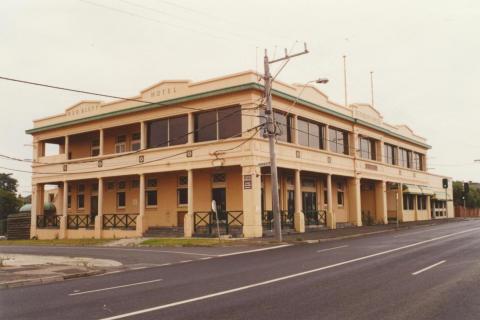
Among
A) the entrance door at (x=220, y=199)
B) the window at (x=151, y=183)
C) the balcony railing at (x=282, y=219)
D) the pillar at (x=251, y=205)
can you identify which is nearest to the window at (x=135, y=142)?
the window at (x=151, y=183)

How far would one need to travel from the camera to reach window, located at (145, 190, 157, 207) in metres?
36.0

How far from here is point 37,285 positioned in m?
13.0

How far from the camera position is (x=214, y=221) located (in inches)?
1254

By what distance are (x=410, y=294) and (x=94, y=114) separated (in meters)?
32.2

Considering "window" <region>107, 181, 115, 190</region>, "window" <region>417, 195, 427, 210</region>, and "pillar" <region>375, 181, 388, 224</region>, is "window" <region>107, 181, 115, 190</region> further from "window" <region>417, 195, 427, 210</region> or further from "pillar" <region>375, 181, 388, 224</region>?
"window" <region>417, 195, 427, 210</region>

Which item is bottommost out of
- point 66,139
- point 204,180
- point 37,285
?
point 37,285

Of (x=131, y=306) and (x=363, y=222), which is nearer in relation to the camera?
(x=131, y=306)

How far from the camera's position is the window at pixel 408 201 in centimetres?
5097

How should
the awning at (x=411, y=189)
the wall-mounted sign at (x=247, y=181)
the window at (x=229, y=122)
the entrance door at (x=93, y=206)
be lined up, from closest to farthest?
the wall-mounted sign at (x=247, y=181), the window at (x=229, y=122), the entrance door at (x=93, y=206), the awning at (x=411, y=189)

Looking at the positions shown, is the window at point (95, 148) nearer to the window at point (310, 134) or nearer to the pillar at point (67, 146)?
the pillar at point (67, 146)

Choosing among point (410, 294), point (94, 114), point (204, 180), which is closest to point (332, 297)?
point (410, 294)

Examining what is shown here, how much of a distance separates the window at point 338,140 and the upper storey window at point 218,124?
10860mm

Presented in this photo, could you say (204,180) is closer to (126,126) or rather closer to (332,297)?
Result: (126,126)

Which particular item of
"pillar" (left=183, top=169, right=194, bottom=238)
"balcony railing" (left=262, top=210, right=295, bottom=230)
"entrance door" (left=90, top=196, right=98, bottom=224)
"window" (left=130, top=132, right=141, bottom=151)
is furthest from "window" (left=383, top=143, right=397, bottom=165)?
"entrance door" (left=90, top=196, right=98, bottom=224)
